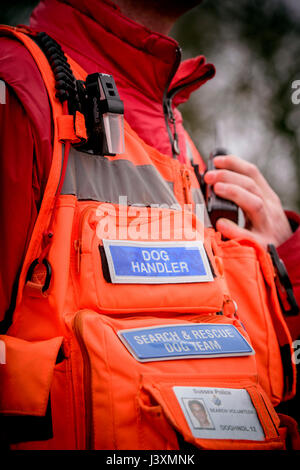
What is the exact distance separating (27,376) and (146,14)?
54.0 inches

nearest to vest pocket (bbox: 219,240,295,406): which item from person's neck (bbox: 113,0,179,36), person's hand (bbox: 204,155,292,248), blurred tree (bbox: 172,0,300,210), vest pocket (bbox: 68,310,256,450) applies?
person's hand (bbox: 204,155,292,248)

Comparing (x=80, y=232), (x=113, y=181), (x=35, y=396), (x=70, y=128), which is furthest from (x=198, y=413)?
(x=70, y=128)

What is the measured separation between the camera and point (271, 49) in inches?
225

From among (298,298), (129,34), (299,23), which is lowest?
(298,298)

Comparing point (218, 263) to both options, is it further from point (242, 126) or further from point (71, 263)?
point (242, 126)

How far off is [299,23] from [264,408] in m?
5.46

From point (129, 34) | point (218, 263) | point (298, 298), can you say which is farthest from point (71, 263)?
point (298, 298)

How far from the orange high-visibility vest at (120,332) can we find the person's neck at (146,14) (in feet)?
1.52

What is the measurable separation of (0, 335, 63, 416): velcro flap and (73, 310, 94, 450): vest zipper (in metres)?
0.06

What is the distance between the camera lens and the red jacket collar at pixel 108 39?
137 centimetres

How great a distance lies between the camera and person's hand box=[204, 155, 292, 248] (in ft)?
5.66

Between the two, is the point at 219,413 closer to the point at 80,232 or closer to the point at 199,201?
the point at 80,232

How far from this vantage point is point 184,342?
1.02 meters

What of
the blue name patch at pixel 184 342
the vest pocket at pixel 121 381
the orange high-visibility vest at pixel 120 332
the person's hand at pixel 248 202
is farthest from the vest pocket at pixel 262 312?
the vest pocket at pixel 121 381
